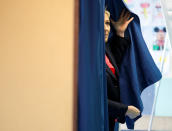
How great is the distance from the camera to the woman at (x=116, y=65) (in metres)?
1.06

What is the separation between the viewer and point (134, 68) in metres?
1.19

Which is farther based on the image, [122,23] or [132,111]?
[122,23]

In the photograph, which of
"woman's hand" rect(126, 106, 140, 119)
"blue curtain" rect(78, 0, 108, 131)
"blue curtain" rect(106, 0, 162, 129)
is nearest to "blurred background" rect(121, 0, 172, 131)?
"blue curtain" rect(106, 0, 162, 129)

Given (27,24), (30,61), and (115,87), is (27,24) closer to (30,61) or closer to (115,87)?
(30,61)

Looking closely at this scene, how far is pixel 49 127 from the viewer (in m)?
0.75

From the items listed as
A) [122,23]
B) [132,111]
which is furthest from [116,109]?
[122,23]

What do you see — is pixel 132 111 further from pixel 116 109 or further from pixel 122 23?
pixel 122 23

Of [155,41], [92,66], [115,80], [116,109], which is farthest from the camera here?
[155,41]

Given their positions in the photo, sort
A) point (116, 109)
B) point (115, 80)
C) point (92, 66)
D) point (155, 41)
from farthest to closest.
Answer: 1. point (155, 41)
2. point (115, 80)
3. point (116, 109)
4. point (92, 66)

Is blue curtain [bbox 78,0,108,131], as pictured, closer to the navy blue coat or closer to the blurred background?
the navy blue coat

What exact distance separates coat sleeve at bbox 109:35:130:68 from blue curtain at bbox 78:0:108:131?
0.43m

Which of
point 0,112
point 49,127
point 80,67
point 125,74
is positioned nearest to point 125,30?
point 125,74

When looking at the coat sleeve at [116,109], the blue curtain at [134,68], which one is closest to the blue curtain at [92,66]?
the coat sleeve at [116,109]

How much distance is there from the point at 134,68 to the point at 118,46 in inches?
6.5
